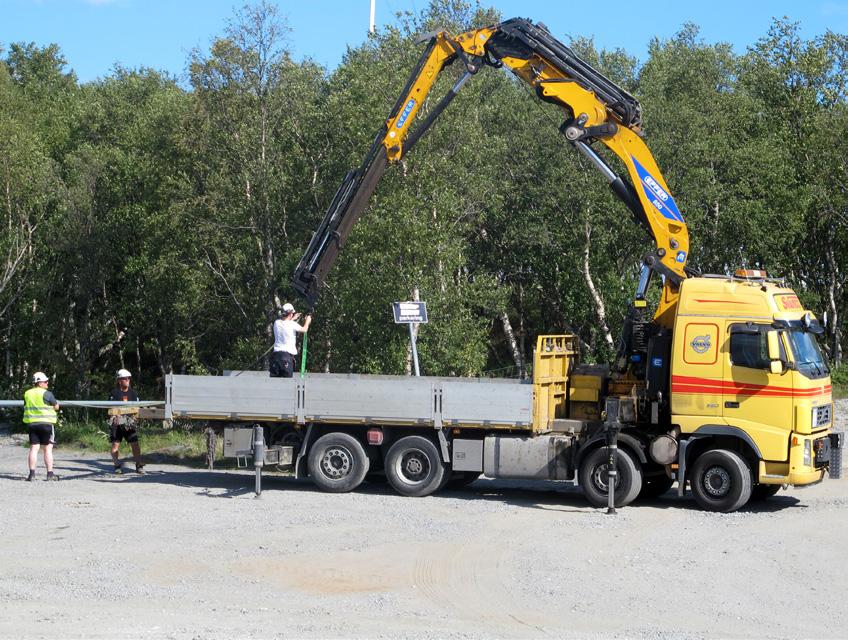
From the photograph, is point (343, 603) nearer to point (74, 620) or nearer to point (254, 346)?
point (74, 620)

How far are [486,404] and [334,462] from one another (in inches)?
105

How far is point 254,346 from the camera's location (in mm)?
28266

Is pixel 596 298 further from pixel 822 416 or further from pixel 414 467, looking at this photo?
pixel 822 416

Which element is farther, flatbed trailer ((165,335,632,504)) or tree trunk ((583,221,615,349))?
tree trunk ((583,221,615,349))

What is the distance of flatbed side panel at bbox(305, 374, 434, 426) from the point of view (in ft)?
54.7

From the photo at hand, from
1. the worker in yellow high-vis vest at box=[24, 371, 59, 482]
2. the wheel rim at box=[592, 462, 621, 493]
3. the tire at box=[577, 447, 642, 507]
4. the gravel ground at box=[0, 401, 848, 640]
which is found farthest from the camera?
the worker in yellow high-vis vest at box=[24, 371, 59, 482]

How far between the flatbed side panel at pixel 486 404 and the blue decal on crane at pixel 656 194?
3.44m

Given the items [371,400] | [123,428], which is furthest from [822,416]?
[123,428]

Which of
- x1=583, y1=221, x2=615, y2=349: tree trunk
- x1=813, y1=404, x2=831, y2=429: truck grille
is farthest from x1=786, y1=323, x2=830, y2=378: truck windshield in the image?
x1=583, y1=221, x2=615, y2=349: tree trunk

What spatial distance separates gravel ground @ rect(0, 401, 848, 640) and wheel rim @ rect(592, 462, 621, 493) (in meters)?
0.47

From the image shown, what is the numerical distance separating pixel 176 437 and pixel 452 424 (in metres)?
10.2

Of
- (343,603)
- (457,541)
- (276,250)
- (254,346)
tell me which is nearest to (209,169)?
(276,250)

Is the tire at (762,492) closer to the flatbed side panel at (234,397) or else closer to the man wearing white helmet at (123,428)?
the flatbed side panel at (234,397)

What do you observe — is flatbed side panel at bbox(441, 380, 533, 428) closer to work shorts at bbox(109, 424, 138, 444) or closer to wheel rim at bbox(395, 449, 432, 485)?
wheel rim at bbox(395, 449, 432, 485)
